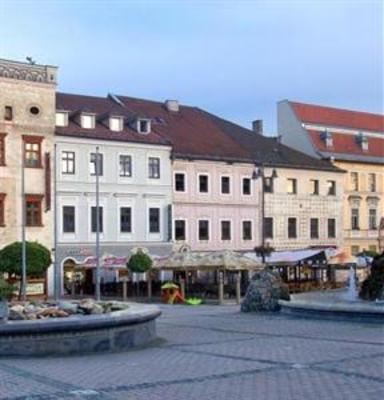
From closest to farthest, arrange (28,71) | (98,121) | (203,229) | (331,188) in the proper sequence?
1. (28,71)
2. (98,121)
3. (203,229)
4. (331,188)

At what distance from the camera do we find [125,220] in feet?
156

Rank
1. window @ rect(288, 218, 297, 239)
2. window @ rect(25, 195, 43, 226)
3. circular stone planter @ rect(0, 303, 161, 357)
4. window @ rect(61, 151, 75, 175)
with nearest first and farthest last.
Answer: circular stone planter @ rect(0, 303, 161, 357) → window @ rect(25, 195, 43, 226) → window @ rect(61, 151, 75, 175) → window @ rect(288, 218, 297, 239)

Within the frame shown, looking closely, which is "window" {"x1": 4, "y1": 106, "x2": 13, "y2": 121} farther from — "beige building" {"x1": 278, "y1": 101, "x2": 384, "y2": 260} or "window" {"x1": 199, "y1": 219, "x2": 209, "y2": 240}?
"beige building" {"x1": 278, "y1": 101, "x2": 384, "y2": 260}

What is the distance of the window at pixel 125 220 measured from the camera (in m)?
47.4

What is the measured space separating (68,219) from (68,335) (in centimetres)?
3190

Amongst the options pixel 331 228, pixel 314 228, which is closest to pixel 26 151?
pixel 314 228

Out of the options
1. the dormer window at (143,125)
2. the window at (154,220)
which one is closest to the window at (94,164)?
the dormer window at (143,125)

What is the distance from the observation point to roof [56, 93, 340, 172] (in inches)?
1896

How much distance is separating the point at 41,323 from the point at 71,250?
1261 inches

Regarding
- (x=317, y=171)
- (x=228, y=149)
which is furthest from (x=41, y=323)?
(x=317, y=171)

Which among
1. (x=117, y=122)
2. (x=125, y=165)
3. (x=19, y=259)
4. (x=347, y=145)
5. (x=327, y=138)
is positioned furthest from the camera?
(x=347, y=145)

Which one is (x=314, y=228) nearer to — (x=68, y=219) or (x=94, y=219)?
(x=94, y=219)

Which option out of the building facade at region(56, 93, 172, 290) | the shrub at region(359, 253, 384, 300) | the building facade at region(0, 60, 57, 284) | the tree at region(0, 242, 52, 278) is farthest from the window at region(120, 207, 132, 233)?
the shrub at region(359, 253, 384, 300)

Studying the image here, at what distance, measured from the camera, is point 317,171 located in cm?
5712
